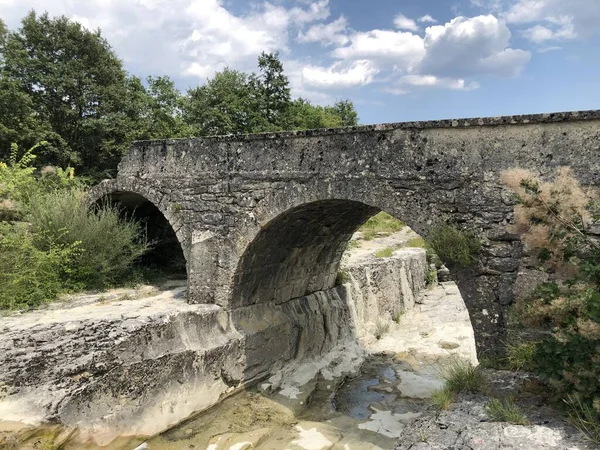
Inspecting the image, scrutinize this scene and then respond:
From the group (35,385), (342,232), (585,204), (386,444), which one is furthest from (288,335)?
(585,204)

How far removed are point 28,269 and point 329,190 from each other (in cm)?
436

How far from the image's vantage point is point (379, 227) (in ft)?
59.3

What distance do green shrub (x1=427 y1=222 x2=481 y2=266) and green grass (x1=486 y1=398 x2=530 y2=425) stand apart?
165 cm

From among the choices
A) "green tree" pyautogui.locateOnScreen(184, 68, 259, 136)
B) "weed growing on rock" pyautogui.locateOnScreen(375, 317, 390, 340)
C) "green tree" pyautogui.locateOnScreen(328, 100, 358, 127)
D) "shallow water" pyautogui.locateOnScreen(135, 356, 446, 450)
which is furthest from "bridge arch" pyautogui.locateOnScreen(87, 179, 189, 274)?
"green tree" pyautogui.locateOnScreen(328, 100, 358, 127)

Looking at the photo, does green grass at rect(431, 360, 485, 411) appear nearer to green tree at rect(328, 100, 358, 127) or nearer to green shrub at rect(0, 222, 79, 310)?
green shrub at rect(0, 222, 79, 310)

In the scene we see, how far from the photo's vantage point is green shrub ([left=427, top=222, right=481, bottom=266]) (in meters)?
4.89

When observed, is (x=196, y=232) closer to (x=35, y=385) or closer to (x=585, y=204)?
(x=35, y=385)

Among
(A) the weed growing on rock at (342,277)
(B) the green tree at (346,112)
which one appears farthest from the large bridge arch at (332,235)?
(B) the green tree at (346,112)

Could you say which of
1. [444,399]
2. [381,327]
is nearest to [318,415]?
[444,399]

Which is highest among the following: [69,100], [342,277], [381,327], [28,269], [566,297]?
[69,100]

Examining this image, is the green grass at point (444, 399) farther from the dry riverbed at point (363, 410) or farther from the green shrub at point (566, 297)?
the green shrub at point (566, 297)

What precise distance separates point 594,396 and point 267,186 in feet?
14.5

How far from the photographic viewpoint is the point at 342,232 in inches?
334

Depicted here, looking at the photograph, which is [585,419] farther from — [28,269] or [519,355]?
[28,269]
